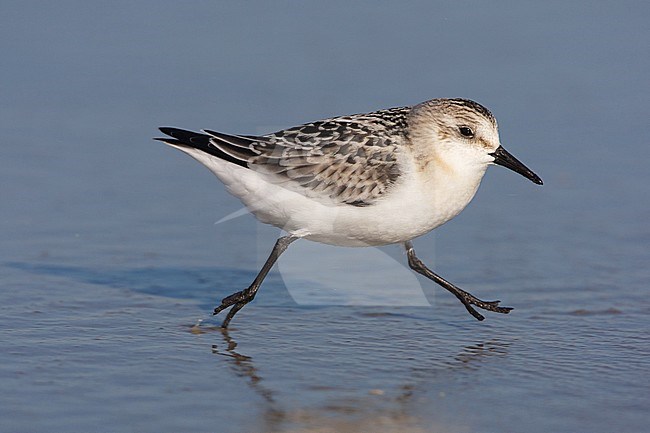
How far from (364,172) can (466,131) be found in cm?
63

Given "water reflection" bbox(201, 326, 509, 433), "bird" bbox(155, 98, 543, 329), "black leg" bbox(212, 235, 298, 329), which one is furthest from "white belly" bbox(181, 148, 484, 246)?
"water reflection" bbox(201, 326, 509, 433)

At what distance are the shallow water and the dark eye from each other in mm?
1065

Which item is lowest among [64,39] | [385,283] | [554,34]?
[385,283]

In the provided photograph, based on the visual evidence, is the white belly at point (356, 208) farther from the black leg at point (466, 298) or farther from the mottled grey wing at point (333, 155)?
the black leg at point (466, 298)

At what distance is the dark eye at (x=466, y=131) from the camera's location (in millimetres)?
6772

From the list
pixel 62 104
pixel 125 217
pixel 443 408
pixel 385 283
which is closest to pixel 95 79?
pixel 62 104

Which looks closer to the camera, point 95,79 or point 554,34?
point 95,79

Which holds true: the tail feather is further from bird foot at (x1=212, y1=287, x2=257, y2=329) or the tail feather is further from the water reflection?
the water reflection

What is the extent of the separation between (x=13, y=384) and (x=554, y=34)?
7.51 meters

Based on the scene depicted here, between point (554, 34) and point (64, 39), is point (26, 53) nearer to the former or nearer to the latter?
point (64, 39)

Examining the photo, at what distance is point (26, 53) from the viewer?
11.1 metres

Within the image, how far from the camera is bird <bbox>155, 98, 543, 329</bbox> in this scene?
21.7ft

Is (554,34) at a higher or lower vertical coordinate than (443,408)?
higher

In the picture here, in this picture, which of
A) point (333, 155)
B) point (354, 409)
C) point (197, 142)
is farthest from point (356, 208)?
point (354, 409)
